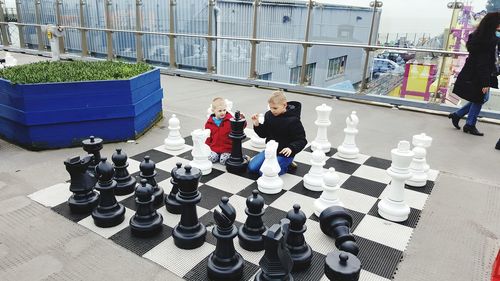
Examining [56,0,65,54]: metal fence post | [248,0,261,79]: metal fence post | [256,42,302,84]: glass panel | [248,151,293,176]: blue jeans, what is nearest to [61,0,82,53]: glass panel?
[56,0,65,54]: metal fence post

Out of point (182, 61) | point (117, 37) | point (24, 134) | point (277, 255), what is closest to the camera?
point (277, 255)

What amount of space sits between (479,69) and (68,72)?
3986 millimetres

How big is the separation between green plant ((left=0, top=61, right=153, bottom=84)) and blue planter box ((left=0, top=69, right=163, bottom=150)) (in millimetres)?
109

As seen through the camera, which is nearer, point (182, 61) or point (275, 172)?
point (275, 172)

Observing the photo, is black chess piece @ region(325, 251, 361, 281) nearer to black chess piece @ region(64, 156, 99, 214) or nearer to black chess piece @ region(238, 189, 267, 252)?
black chess piece @ region(238, 189, 267, 252)

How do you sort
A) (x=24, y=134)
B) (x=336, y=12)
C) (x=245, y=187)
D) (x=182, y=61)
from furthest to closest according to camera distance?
(x=182, y=61)
(x=336, y=12)
(x=24, y=134)
(x=245, y=187)

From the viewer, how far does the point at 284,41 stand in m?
5.88

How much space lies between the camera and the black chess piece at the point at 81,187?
2.01m

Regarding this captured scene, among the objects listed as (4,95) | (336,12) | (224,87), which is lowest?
(224,87)

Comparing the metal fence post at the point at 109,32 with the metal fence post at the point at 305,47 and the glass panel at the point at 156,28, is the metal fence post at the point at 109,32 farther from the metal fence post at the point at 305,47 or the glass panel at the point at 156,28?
the metal fence post at the point at 305,47

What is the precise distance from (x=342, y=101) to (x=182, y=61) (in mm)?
3484

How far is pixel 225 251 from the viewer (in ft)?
5.13

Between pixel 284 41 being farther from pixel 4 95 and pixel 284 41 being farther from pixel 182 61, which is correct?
pixel 4 95

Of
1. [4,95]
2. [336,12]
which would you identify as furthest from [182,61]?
[4,95]
